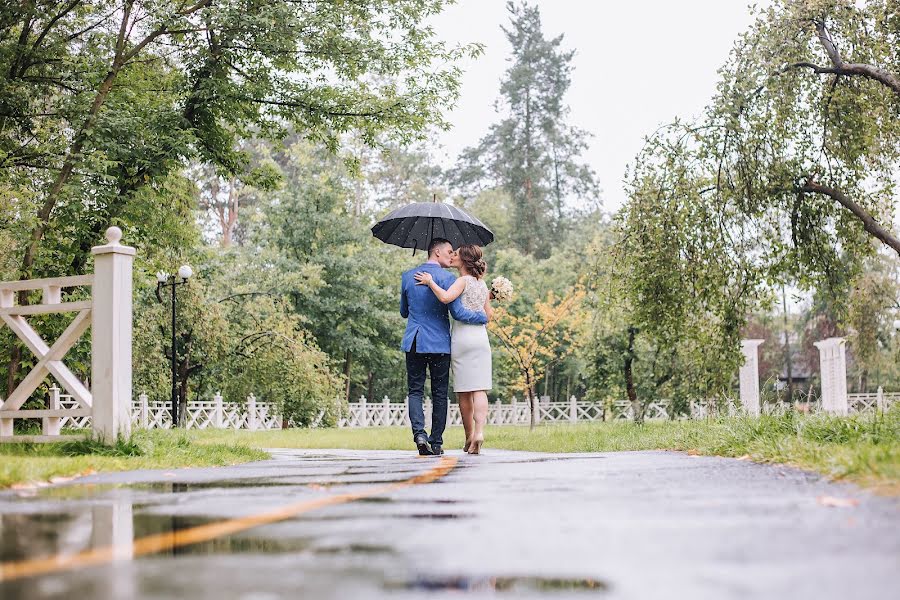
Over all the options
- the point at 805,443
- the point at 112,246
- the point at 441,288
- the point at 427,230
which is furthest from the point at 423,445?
the point at 805,443

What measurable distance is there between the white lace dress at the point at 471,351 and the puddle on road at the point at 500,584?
7.20 m

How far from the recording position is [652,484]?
5211 mm

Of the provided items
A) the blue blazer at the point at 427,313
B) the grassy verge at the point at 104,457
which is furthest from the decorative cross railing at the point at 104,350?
the blue blazer at the point at 427,313

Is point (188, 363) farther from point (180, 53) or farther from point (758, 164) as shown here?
point (758, 164)

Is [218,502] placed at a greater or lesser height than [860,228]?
lesser

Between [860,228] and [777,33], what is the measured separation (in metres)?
3.88

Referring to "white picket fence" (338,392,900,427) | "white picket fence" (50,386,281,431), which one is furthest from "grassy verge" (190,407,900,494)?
"white picket fence" (338,392,900,427)

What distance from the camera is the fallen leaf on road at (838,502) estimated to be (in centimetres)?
381

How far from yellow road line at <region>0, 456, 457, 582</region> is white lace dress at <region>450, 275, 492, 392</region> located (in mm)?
4840

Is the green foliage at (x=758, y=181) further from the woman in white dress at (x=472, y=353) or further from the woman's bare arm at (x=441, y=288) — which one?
the woman's bare arm at (x=441, y=288)

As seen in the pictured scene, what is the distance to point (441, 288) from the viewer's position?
957cm

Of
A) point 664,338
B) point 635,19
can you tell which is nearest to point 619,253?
point 664,338

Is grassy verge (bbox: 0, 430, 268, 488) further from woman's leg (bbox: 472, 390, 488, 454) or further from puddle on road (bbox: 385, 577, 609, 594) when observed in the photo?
puddle on road (bbox: 385, 577, 609, 594)

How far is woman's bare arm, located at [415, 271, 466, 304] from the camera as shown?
9.41 m
